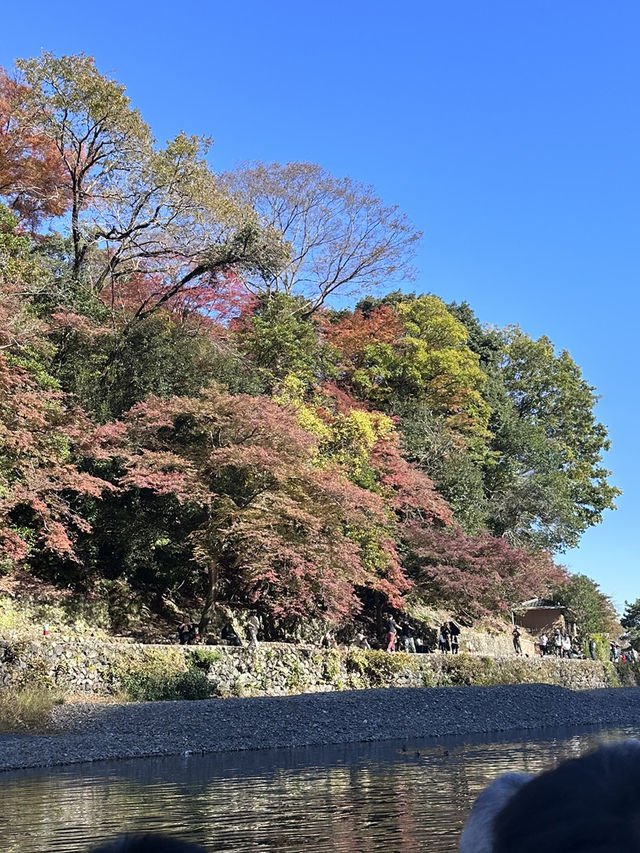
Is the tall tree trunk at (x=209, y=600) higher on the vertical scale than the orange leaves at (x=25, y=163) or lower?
lower

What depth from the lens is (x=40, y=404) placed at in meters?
17.2

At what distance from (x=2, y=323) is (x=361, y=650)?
36.6 feet

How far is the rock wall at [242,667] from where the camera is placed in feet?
52.5

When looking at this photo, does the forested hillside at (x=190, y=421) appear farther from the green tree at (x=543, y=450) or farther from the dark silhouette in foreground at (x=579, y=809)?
the dark silhouette in foreground at (x=579, y=809)

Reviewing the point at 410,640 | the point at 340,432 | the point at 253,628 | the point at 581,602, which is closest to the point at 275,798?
the point at 253,628

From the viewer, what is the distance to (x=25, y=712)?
534 inches

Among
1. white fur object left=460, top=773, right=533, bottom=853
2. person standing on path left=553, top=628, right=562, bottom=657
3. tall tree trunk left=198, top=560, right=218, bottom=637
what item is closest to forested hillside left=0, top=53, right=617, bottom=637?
tall tree trunk left=198, top=560, right=218, bottom=637

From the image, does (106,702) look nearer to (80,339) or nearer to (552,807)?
(80,339)

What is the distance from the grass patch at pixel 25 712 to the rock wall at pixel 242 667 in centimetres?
128

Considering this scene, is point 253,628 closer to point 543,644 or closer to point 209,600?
point 209,600

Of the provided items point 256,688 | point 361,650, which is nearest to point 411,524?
point 361,650

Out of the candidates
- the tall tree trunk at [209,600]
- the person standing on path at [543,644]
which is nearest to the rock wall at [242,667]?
the tall tree trunk at [209,600]

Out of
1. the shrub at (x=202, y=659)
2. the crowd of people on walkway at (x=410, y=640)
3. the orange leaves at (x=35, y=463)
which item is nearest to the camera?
the orange leaves at (x=35, y=463)

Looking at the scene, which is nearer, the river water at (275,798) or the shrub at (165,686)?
the river water at (275,798)
